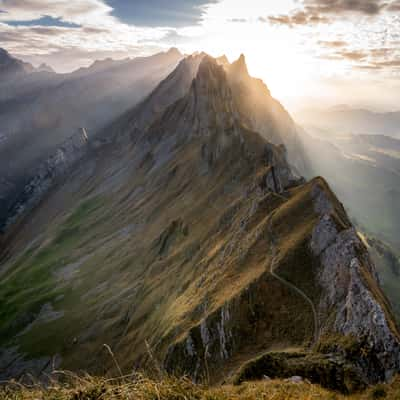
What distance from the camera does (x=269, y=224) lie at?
46.1 meters

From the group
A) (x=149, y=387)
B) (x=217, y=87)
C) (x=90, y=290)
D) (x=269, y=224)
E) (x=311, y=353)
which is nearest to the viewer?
(x=149, y=387)

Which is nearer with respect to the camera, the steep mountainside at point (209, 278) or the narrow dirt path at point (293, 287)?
the steep mountainside at point (209, 278)

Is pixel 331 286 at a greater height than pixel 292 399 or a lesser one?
lesser

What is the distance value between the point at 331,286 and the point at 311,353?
9.46 meters

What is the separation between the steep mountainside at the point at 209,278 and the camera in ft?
85.8

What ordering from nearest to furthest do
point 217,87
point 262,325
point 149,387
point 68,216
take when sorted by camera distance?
point 149,387
point 262,325
point 217,87
point 68,216

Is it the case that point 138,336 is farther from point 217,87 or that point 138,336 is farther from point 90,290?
point 217,87

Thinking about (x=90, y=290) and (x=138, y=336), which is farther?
(x=90, y=290)

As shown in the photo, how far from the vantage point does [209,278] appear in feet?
169

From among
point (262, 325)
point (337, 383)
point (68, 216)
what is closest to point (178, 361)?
point (262, 325)

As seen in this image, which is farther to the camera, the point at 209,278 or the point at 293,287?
the point at 209,278

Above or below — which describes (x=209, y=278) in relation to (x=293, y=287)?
below

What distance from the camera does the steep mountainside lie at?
26.1 metres

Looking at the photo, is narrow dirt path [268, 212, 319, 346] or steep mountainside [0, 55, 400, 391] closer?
steep mountainside [0, 55, 400, 391]
